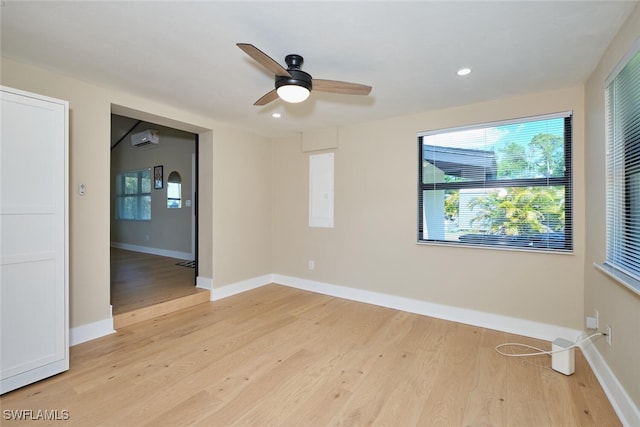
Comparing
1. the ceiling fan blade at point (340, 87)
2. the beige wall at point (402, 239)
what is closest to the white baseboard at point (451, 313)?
the beige wall at point (402, 239)

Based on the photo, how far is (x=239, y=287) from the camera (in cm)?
409

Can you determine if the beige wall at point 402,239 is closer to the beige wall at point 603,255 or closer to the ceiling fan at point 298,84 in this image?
the beige wall at point 603,255

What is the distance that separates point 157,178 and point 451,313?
628 centimetres

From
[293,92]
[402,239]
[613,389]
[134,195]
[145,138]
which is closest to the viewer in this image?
[613,389]

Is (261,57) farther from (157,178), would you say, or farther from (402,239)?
(157,178)

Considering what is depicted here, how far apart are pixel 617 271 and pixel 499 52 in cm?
168

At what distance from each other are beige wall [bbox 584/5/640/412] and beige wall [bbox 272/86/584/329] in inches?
7.6

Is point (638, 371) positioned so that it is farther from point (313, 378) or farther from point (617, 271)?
point (313, 378)

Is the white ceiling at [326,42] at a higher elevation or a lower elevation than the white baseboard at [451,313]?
higher

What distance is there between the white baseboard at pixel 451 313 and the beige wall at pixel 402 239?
0.06 meters

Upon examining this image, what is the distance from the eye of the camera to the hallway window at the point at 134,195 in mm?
6613

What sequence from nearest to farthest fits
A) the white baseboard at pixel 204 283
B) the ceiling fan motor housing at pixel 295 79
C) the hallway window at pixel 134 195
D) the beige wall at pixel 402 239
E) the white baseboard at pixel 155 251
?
the ceiling fan motor housing at pixel 295 79 < the beige wall at pixel 402 239 < the white baseboard at pixel 204 283 < the white baseboard at pixel 155 251 < the hallway window at pixel 134 195

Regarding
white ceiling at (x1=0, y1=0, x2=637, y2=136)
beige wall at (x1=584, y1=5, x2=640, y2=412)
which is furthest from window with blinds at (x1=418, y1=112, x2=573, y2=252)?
white ceiling at (x1=0, y1=0, x2=637, y2=136)

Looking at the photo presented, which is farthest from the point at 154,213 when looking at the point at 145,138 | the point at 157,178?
the point at 145,138
